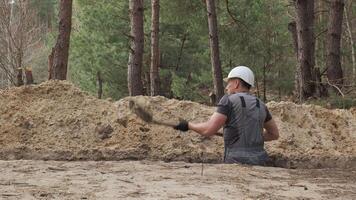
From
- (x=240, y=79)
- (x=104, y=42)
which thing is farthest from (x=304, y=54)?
(x=104, y=42)

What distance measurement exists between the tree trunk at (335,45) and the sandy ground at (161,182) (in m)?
5.96

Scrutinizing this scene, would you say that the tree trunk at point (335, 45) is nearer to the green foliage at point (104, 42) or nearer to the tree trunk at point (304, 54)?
the tree trunk at point (304, 54)

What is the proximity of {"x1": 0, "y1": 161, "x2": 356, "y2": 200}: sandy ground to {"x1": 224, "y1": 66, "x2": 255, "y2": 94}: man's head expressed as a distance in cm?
79

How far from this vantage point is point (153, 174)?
18.6 feet

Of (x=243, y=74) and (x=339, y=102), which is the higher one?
(x=243, y=74)

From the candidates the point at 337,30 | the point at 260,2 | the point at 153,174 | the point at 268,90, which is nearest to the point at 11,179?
the point at 153,174

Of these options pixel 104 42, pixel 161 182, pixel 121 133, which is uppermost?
pixel 104 42

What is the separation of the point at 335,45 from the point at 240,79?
25.6 feet

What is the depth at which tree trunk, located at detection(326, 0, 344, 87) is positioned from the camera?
12.4 metres

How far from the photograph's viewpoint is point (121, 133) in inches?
307

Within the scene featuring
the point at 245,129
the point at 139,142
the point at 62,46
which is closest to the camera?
the point at 245,129

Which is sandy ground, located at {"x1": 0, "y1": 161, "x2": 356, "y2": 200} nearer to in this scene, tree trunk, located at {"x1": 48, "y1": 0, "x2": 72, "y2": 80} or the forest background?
tree trunk, located at {"x1": 48, "y1": 0, "x2": 72, "y2": 80}

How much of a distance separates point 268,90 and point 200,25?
15.3 ft

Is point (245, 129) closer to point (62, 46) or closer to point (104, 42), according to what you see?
point (62, 46)
